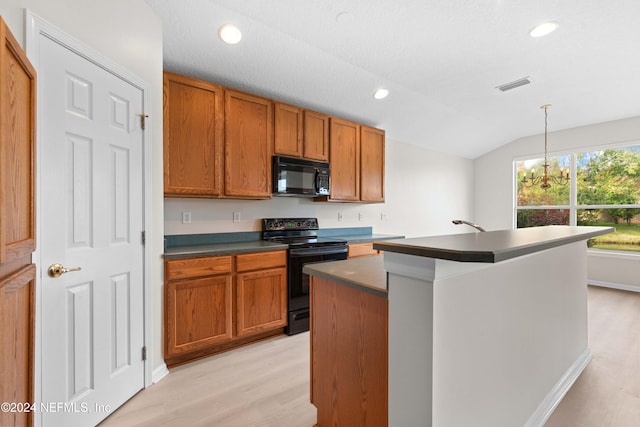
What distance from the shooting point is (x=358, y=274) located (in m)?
1.40

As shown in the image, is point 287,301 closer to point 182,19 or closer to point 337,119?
point 337,119

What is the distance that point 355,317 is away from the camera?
4.25ft

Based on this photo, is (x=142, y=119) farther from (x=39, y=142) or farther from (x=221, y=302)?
(x=221, y=302)

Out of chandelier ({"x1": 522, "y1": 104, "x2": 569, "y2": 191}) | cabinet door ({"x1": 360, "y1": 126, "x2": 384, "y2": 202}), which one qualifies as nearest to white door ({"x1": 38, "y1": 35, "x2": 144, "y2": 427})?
cabinet door ({"x1": 360, "y1": 126, "x2": 384, "y2": 202})

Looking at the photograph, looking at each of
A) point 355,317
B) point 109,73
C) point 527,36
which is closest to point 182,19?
point 109,73

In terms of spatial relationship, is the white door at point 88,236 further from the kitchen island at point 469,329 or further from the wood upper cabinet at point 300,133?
the wood upper cabinet at point 300,133

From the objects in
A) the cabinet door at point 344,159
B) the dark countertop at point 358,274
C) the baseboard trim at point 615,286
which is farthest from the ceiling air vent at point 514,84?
the baseboard trim at point 615,286

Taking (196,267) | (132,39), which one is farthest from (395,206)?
(132,39)

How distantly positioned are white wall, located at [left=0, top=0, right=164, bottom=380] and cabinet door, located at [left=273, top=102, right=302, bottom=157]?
117 centimetres

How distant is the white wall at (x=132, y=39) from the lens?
143 cm

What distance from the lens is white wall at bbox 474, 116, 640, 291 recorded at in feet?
14.7

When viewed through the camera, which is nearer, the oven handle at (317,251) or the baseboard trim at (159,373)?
the baseboard trim at (159,373)

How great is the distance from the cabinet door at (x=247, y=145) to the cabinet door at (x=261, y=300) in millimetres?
809

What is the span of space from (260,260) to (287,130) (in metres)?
1.43
